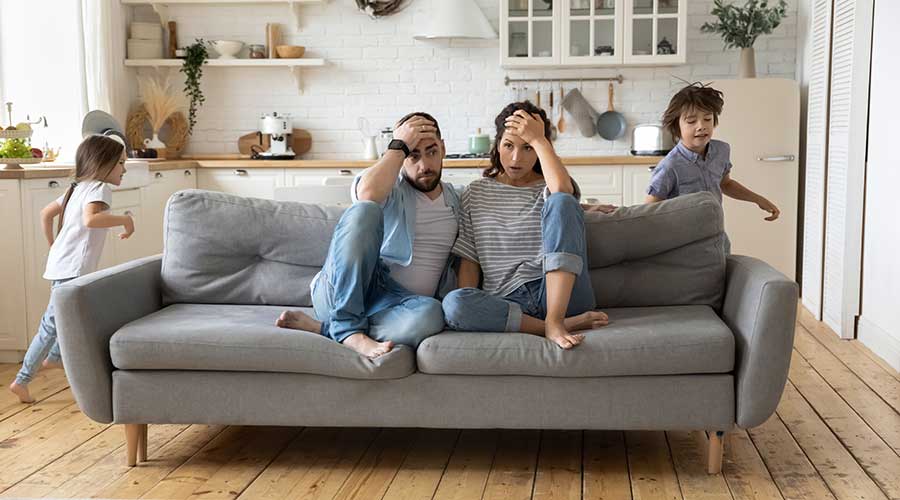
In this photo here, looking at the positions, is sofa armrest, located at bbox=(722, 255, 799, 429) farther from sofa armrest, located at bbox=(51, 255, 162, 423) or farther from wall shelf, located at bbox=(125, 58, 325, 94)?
wall shelf, located at bbox=(125, 58, 325, 94)

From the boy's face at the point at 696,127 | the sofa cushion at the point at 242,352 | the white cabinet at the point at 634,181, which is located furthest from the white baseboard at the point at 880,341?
the sofa cushion at the point at 242,352

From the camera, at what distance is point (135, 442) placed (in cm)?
297

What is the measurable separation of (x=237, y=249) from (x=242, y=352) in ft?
2.03

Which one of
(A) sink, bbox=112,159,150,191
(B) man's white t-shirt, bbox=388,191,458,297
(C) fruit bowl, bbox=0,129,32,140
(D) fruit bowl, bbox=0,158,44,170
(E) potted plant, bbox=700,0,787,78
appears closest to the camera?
(B) man's white t-shirt, bbox=388,191,458,297

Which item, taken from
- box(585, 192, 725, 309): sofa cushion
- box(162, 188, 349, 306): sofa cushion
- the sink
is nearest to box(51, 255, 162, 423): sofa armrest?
box(162, 188, 349, 306): sofa cushion

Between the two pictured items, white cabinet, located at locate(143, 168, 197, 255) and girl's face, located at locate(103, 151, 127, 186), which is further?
white cabinet, located at locate(143, 168, 197, 255)

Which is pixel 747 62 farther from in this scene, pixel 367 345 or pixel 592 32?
pixel 367 345

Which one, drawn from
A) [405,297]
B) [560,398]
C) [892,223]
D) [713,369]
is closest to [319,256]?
[405,297]

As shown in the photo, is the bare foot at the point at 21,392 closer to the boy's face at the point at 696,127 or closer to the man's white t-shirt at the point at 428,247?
the man's white t-shirt at the point at 428,247

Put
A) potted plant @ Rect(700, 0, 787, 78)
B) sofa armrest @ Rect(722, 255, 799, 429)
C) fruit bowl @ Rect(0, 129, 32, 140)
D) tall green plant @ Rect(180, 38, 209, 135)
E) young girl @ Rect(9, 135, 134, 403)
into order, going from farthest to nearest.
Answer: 1. tall green plant @ Rect(180, 38, 209, 135)
2. potted plant @ Rect(700, 0, 787, 78)
3. fruit bowl @ Rect(0, 129, 32, 140)
4. young girl @ Rect(9, 135, 134, 403)
5. sofa armrest @ Rect(722, 255, 799, 429)

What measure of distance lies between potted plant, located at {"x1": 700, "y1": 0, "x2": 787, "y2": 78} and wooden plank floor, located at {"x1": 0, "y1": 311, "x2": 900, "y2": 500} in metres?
3.05

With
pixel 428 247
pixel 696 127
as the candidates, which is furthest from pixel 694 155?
pixel 428 247

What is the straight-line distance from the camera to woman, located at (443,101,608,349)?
114 inches

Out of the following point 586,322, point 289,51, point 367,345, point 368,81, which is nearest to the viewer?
point 367,345
